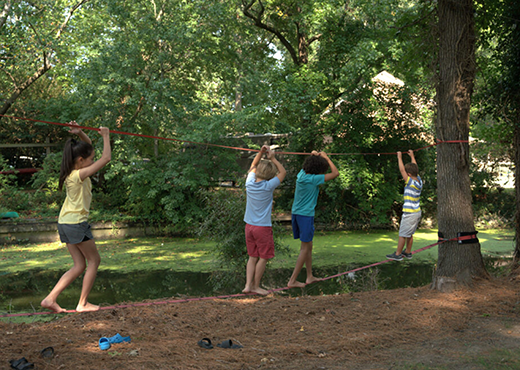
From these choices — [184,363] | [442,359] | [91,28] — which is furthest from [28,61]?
[442,359]

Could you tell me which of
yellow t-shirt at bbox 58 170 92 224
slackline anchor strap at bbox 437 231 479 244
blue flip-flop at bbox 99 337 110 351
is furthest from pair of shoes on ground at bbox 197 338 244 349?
slackline anchor strap at bbox 437 231 479 244

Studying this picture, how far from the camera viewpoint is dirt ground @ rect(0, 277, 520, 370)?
376 centimetres

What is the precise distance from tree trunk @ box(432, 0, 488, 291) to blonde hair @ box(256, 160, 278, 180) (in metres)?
2.11

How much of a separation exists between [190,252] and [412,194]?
621 centimetres

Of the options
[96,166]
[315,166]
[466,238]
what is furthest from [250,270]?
[466,238]

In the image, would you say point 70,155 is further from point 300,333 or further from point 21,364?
point 300,333

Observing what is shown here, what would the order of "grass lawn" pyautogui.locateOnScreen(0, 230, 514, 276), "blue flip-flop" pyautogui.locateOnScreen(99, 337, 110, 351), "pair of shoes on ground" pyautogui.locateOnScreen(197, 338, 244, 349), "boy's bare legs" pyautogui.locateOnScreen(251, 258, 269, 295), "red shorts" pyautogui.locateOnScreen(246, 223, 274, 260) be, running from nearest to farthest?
"blue flip-flop" pyautogui.locateOnScreen(99, 337, 110, 351), "pair of shoes on ground" pyautogui.locateOnScreen(197, 338, 244, 349), "red shorts" pyautogui.locateOnScreen(246, 223, 274, 260), "boy's bare legs" pyautogui.locateOnScreen(251, 258, 269, 295), "grass lawn" pyautogui.locateOnScreen(0, 230, 514, 276)

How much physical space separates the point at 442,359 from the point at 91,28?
15.2 metres

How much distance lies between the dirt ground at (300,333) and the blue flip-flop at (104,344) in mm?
55

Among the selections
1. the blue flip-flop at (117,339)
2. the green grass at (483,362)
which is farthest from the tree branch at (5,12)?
A: the green grass at (483,362)

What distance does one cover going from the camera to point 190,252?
1145cm

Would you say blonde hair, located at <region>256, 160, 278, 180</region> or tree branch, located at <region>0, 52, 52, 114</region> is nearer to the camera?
blonde hair, located at <region>256, 160, 278, 180</region>

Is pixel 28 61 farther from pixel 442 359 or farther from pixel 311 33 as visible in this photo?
pixel 442 359

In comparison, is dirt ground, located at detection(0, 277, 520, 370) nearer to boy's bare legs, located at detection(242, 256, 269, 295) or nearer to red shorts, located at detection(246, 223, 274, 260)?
boy's bare legs, located at detection(242, 256, 269, 295)
